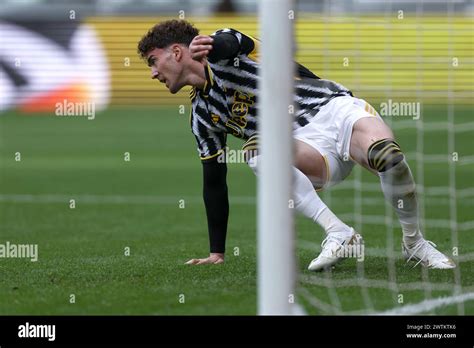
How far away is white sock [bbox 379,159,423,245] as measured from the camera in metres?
6.43

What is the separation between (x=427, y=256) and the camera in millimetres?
6695

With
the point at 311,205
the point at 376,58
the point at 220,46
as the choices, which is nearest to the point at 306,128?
the point at 311,205

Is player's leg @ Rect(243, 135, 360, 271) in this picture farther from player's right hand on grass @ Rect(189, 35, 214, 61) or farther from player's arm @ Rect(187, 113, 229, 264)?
player's right hand on grass @ Rect(189, 35, 214, 61)

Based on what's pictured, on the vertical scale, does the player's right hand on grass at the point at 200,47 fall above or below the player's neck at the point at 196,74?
above

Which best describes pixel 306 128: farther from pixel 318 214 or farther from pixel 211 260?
pixel 211 260

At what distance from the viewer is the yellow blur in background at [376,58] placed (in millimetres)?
21969

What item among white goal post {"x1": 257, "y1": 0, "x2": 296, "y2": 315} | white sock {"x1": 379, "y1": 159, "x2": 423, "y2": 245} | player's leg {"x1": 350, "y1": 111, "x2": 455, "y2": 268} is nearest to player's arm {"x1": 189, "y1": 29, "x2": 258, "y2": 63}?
player's leg {"x1": 350, "y1": 111, "x2": 455, "y2": 268}

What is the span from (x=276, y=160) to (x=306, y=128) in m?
2.35

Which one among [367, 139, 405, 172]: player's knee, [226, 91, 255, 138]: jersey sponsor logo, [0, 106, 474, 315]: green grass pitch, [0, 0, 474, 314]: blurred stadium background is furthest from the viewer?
[226, 91, 255, 138]: jersey sponsor logo

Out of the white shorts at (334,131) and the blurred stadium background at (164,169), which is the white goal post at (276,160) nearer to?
the blurred stadium background at (164,169)

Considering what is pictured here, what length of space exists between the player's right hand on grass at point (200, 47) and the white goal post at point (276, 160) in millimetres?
1508

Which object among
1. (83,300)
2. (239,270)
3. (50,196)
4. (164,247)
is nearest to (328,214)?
(239,270)

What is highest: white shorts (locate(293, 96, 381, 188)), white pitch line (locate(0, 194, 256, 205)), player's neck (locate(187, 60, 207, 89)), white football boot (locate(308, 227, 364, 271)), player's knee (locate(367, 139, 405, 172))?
player's neck (locate(187, 60, 207, 89))

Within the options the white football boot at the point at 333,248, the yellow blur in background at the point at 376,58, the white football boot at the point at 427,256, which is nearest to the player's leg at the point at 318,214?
the white football boot at the point at 333,248
